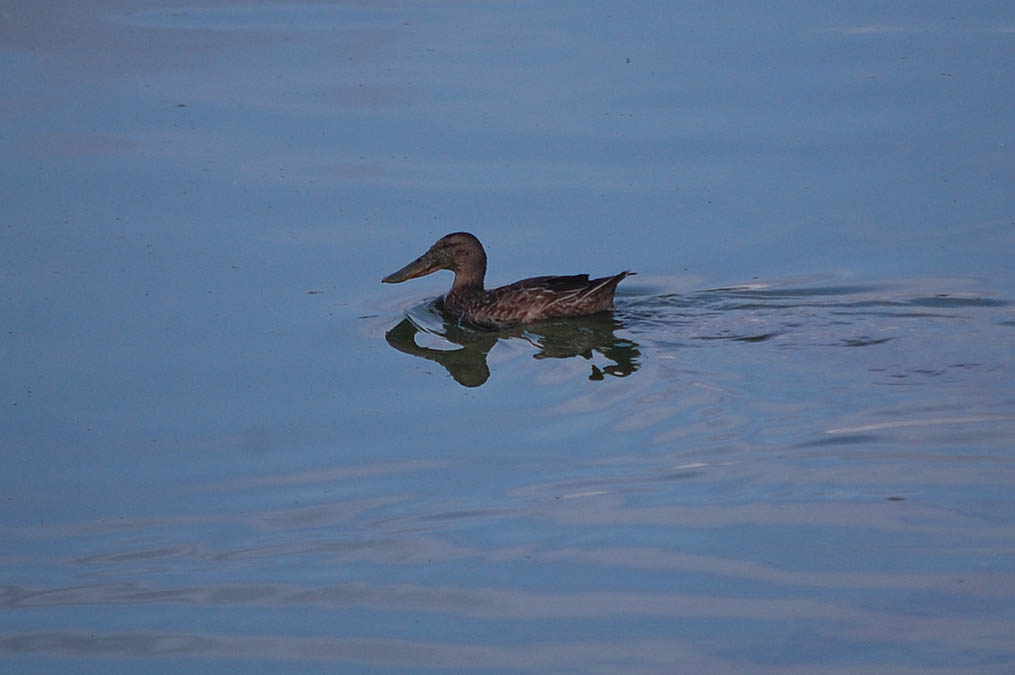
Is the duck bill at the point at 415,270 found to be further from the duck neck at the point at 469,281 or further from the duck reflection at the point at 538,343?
the duck reflection at the point at 538,343

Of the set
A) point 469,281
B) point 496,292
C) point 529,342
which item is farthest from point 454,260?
point 529,342

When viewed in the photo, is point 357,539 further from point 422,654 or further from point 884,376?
point 884,376

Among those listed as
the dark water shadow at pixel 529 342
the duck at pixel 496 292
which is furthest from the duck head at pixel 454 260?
→ the dark water shadow at pixel 529 342

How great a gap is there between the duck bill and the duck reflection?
11.6 inches

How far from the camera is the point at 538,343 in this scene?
31.0 feet

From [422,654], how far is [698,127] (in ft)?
26.7

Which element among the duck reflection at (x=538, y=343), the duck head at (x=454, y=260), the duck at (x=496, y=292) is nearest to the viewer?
the duck reflection at (x=538, y=343)

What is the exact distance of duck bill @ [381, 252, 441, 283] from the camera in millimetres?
10141

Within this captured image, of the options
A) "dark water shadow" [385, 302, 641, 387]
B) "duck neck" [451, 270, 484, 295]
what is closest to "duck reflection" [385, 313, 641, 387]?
"dark water shadow" [385, 302, 641, 387]

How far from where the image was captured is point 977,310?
9172 millimetres

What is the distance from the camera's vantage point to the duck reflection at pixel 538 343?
8906 mm

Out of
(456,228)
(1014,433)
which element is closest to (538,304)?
(456,228)

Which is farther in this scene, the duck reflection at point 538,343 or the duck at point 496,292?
the duck at point 496,292

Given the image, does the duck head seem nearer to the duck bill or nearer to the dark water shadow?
the duck bill
